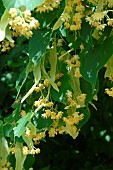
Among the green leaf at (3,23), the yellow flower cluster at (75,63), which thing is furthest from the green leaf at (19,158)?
the green leaf at (3,23)

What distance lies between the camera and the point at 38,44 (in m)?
1.08

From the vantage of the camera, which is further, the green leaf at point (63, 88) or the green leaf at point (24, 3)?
the green leaf at point (63, 88)

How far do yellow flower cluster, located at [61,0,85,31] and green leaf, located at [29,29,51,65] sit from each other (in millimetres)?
→ 60

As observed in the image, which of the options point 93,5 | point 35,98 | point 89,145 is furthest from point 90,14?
point 89,145

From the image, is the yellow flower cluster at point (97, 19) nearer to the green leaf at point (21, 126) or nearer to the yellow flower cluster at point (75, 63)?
the yellow flower cluster at point (75, 63)

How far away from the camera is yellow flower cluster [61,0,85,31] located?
1.03 metres

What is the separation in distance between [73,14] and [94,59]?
108mm

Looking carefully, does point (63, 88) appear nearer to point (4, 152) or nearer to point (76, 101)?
point (76, 101)

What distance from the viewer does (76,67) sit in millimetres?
1163

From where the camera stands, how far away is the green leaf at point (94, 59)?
1.06 metres

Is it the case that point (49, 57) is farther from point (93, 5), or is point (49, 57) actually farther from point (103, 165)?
point (103, 165)

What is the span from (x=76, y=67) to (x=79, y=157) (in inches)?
58.6

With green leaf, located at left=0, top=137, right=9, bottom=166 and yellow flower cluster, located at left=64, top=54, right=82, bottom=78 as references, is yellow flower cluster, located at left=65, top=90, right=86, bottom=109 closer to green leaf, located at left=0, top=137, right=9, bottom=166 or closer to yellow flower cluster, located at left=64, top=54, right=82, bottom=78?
yellow flower cluster, located at left=64, top=54, right=82, bottom=78

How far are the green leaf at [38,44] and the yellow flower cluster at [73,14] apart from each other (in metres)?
0.06
